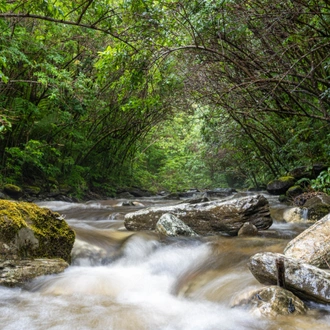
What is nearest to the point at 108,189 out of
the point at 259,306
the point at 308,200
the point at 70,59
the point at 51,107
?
the point at 51,107

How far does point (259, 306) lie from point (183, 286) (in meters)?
1.17

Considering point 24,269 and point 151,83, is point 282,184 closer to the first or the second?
point 151,83

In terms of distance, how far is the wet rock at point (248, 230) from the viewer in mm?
5238

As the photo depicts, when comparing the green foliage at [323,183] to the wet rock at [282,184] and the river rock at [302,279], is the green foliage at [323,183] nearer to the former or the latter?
the wet rock at [282,184]

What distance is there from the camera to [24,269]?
11.4 ft

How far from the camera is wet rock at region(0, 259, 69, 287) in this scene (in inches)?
131

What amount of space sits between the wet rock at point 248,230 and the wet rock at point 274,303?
2.51m

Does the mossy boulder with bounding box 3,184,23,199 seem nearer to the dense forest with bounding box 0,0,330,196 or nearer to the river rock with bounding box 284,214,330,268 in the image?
the dense forest with bounding box 0,0,330,196

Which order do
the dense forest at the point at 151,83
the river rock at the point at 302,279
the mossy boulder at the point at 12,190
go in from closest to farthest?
1. the river rock at the point at 302,279
2. the dense forest at the point at 151,83
3. the mossy boulder at the point at 12,190

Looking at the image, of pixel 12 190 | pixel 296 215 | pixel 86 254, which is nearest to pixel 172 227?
pixel 86 254

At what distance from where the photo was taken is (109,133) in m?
13.3

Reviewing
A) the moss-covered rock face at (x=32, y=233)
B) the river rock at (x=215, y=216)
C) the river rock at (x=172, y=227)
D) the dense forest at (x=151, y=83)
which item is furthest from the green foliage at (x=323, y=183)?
the moss-covered rock face at (x=32, y=233)

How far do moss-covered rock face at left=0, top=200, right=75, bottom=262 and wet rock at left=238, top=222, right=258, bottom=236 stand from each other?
2.74 metres

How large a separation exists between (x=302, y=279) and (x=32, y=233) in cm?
290
